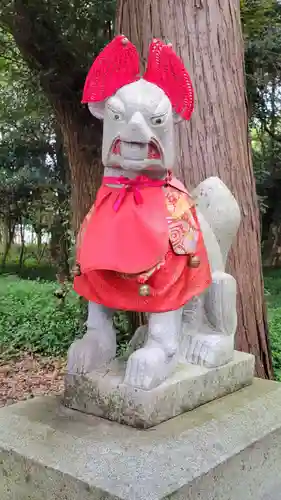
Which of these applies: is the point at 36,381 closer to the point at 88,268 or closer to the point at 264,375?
the point at 264,375

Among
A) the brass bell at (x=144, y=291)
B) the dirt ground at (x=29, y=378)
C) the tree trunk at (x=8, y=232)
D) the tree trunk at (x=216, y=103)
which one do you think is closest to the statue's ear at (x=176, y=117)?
the brass bell at (x=144, y=291)

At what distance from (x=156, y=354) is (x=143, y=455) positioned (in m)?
0.29

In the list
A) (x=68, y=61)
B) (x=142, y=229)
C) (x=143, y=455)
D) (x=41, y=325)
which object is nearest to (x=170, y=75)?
(x=142, y=229)

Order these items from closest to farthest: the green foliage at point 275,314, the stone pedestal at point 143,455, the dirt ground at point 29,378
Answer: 1. the stone pedestal at point 143,455
2. the dirt ground at point 29,378
3. the green foliage at point 275,314

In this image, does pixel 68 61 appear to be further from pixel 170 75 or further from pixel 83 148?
pixel 170 75

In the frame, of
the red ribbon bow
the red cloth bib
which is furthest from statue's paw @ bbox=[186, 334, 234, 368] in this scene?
the red ribbon bow

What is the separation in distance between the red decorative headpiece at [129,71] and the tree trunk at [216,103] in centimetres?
85

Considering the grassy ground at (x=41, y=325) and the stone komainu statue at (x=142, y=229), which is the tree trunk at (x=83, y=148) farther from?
the stone komainu statue at (x=142, y=229)

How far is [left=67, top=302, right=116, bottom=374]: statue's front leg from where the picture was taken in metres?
1.69

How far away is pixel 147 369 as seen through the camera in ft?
5.08

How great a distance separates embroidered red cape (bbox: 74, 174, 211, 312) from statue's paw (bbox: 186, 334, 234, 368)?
18 centimetres

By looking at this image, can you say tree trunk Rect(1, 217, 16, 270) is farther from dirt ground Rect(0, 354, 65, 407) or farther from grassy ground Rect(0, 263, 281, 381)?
dirt ground Rect(0, 354, 65, 407)

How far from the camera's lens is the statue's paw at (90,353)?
1.69m

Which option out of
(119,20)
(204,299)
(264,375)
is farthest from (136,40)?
(264,375)
